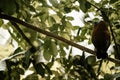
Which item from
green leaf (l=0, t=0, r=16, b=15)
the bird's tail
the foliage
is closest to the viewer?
green leaf (l=0, t=0, r=16, b=15)

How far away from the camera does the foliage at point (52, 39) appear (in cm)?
103

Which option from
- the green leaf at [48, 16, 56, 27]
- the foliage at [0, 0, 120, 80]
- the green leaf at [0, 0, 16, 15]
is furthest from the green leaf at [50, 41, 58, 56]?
the green leaf at [0, 0, 16, 15]

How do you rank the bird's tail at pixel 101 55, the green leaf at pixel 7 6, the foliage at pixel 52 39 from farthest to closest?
the foliage at pixel 52 39
the bird's tail at pixel 101 55
the green leaf at pixel 7 6

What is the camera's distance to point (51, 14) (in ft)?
4.00

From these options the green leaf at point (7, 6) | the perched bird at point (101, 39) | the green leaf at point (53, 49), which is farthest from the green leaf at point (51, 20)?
the green leaf at point (7, 6)

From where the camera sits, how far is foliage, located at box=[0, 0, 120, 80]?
1.03 m

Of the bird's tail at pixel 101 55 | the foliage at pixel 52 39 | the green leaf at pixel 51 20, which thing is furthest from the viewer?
the green leaf at pixel 51 20

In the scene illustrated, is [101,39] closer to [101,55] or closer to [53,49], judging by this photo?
[101,55]

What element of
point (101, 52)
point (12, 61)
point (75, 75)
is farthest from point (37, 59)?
point (75, 75)

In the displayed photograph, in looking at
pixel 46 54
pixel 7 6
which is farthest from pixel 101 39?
pixel 7 6

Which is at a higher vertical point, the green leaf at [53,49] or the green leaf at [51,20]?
the green leaf at [51,20]

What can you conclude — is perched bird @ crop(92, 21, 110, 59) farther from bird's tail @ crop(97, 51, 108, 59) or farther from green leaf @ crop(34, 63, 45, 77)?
green leaf @ crop(34, 63, 45, 77)

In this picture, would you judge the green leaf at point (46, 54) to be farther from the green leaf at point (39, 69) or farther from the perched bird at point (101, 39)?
the perched bird at point (101, 39)

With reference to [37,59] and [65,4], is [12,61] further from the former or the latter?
[65,4]
